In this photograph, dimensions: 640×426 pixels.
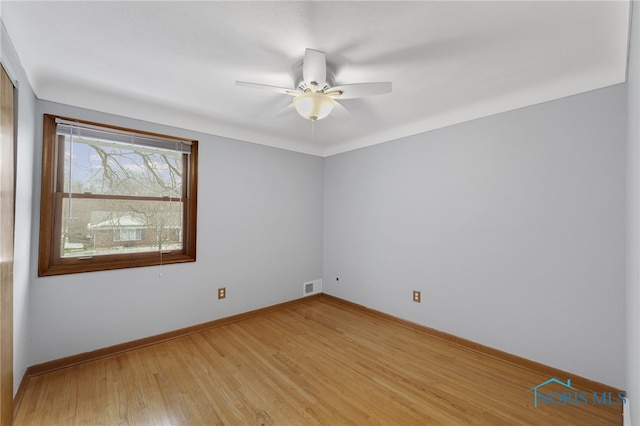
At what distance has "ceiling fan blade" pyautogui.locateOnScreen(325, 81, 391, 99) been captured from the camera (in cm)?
172

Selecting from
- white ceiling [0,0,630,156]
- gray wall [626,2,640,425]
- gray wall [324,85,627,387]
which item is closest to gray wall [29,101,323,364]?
white ceiling [0,0,630,156]

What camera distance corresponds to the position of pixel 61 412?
1.73 metres

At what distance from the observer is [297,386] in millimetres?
2012

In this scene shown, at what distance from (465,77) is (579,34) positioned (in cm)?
63

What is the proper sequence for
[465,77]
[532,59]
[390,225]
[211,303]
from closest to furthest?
1. [532,59]
2. [465,77]
3. [211,303]
4. [390,225]

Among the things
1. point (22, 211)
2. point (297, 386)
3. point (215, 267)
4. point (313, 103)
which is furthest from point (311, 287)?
point (22, 211)

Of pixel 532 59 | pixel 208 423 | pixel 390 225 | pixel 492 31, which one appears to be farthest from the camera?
pixel 390 225

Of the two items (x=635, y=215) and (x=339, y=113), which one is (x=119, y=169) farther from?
(x=635, y=215)

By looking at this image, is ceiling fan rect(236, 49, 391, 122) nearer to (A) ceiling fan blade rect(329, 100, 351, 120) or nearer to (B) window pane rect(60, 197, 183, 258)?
(A) ceiling fan blade rect(329, 100, 351, 120)

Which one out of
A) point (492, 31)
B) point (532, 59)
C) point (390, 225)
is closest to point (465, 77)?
Answer: point (532, 59)

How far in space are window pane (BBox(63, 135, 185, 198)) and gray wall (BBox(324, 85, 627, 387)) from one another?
2.42 meters

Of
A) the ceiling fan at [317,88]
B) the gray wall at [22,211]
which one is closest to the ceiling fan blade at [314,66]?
the ceiling fan at [317,88]

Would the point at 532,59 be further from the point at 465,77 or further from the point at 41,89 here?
the point at 41,89

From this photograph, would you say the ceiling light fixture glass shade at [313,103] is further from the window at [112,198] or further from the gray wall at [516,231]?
the window at [112,198]
